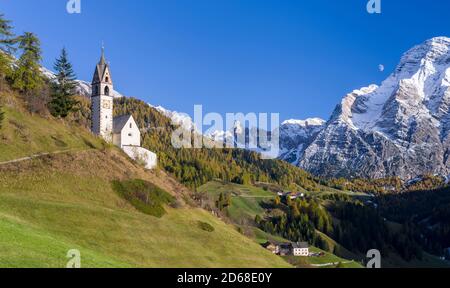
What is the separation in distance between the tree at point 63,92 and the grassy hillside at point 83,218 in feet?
15.0

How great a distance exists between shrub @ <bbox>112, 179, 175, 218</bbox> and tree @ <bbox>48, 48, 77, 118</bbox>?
24796mm

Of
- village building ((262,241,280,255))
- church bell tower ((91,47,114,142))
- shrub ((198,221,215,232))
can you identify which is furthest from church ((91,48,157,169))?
village building ((262,241,280,255))

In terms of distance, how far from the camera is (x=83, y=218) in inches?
2635

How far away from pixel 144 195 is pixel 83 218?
28876mm

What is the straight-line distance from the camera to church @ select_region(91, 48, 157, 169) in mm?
130500

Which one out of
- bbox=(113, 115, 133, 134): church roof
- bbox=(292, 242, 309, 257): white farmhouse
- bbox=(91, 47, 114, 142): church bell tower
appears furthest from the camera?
bbox=(292, 242, 309, 257): white farmhouse

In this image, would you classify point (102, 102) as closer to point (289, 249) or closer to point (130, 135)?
point (130, 135)

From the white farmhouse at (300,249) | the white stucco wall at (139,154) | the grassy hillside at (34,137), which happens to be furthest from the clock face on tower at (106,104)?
the white farmhouse at (300,249)

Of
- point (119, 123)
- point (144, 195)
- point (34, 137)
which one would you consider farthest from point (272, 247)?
point (34, 137)

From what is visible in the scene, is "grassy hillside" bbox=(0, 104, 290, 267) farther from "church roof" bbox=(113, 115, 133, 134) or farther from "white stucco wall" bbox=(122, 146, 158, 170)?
"church roof" bbox=(113, 115, 133, 134)

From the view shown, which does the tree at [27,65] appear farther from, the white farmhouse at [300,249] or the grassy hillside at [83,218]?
the white farmhouse at [300,249]

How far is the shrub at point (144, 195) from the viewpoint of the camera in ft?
296

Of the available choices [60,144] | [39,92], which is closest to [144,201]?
[60,144]
